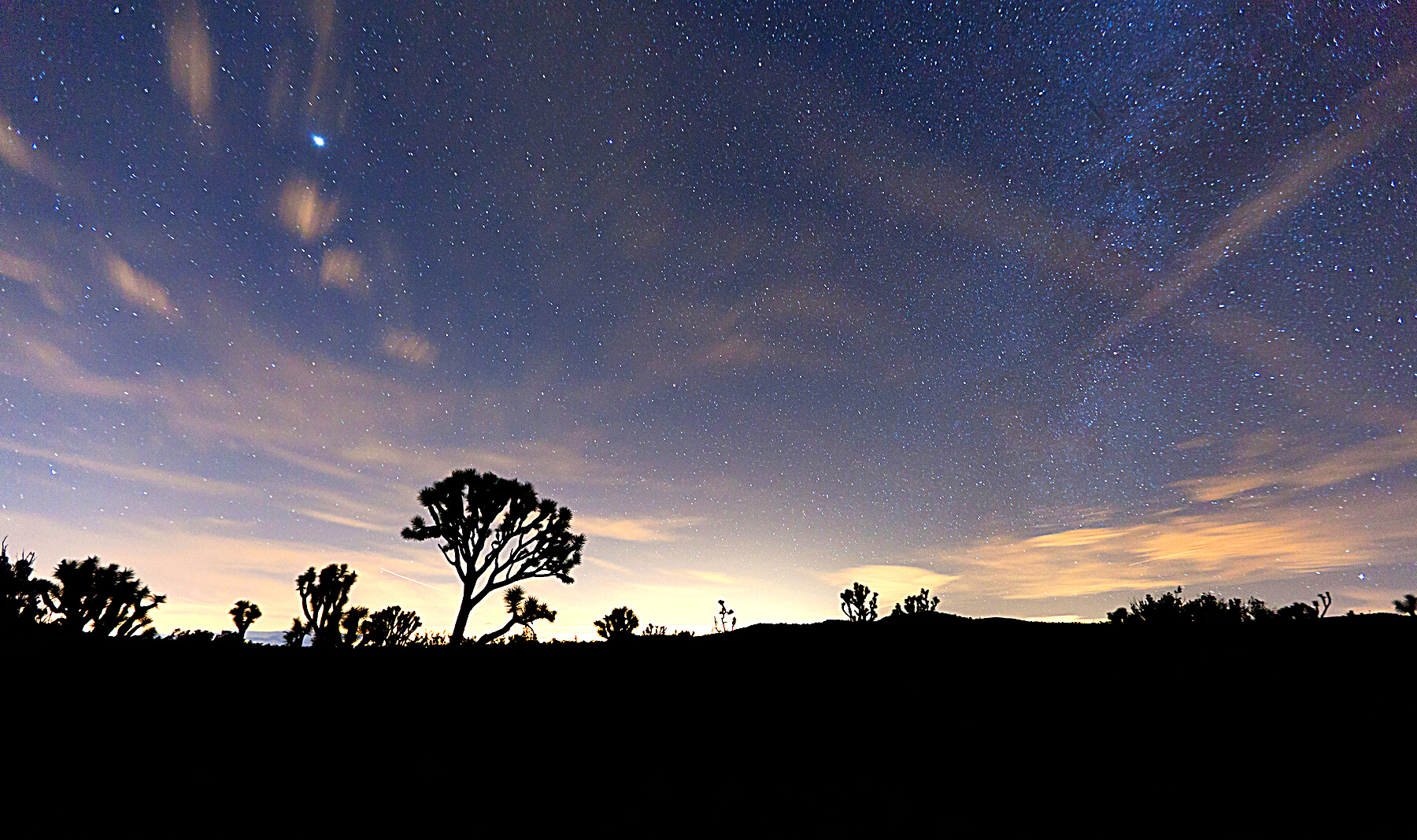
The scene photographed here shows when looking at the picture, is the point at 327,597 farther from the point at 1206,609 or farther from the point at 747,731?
the point at 1206,609

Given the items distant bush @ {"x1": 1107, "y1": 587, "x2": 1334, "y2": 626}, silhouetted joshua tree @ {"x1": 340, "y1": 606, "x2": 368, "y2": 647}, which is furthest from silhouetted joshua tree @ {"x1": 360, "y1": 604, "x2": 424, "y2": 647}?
distant bush @ {"x1": 1107, "y1": 587, "x2": 1334, "y2": 626}

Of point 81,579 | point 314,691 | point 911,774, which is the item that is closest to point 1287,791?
point 911,774

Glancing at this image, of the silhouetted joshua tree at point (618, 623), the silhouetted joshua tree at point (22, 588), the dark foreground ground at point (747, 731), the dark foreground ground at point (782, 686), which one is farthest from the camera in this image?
the silhouetted joshua tree at point (618, 623)

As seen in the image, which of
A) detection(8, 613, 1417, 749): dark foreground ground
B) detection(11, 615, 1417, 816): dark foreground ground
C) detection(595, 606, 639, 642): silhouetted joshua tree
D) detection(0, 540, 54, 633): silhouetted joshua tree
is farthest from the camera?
detection(595, 606, 639, 642): silhouetted joshua tree

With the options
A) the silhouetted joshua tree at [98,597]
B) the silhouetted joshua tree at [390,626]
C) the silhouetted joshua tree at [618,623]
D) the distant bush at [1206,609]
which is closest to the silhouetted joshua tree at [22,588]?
the silhouetted joshua tree at [98,597]

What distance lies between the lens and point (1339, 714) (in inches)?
295

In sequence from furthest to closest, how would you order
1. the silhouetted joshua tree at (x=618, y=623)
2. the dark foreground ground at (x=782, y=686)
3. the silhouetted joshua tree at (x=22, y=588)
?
the silhouetted joshua tree at (x=618, y=623) → the silhouetted joshua tree at (x=22, y=588) → the dark foreground ground at (x=782, y=686)

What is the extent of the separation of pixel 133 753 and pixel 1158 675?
45.4 feet

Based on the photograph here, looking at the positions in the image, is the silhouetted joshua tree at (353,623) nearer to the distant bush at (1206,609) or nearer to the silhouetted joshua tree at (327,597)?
the silhouetted joshua tree at (327,597)

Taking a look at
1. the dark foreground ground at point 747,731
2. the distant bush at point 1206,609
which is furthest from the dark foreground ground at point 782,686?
the distant bush at point 1206,609

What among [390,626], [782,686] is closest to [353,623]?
[390,626]

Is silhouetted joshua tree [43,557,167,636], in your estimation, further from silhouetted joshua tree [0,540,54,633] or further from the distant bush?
the distant bush

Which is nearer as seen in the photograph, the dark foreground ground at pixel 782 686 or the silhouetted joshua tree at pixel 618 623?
the dark foreground ground at pixel 782 686

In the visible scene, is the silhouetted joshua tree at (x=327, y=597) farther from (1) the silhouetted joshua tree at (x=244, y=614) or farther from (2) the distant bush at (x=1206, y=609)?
(2) the distant bush at (x=1206, y=609)
